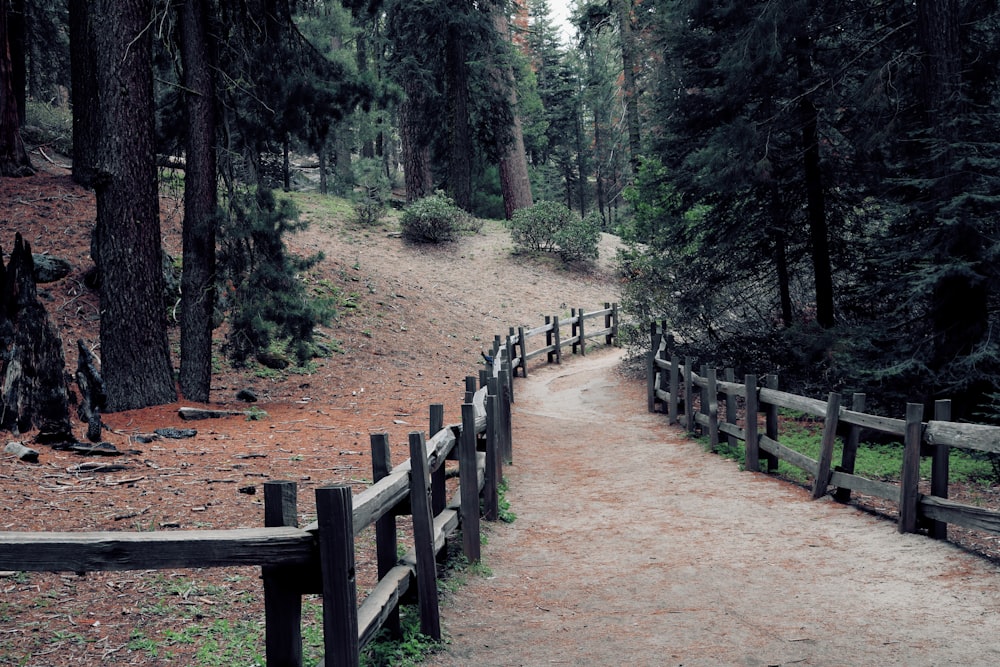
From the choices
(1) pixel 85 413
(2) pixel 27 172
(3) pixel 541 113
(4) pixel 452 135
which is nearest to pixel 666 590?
(1) pixel 85 413

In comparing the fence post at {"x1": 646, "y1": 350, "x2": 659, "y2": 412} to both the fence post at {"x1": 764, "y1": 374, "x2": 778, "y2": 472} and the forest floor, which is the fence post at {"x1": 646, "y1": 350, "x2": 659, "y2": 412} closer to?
the forest floor

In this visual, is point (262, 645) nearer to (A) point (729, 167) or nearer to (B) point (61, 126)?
(A) point (729, 167)

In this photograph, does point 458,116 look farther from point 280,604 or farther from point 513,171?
point 280,604

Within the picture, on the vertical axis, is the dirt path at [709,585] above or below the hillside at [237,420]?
below

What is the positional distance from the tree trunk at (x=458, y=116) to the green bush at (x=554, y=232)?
2.56 metres

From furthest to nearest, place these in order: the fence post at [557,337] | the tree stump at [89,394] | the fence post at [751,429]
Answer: the fence post at [557,337] < the fence post at [751,429] < the tree stump at [89,394]

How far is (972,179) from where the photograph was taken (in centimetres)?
1105

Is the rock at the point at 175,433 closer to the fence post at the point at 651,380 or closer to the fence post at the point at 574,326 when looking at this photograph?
the fence post at the point at 651,380

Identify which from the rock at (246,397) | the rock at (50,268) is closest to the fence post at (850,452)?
the rock at (246,397)

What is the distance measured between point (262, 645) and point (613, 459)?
8385 millimetres

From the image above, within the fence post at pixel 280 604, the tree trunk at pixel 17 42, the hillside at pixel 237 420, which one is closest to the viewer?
the fence post at pixel 280 604

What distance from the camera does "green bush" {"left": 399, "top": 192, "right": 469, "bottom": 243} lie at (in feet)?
97.6

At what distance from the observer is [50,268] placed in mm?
15766

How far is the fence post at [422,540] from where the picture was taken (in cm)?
507
